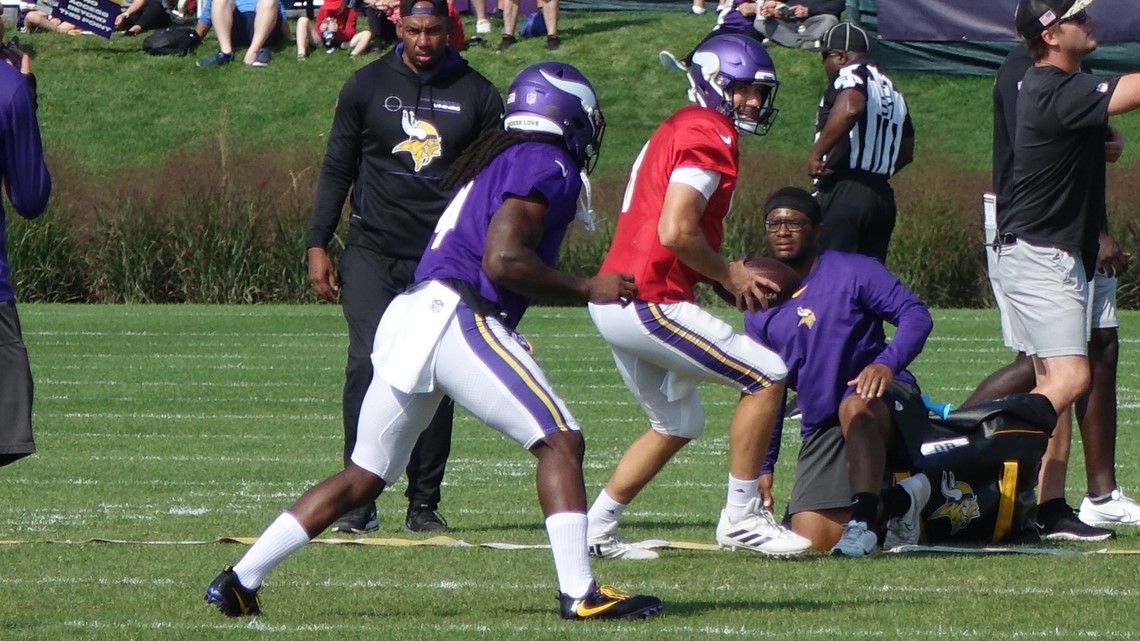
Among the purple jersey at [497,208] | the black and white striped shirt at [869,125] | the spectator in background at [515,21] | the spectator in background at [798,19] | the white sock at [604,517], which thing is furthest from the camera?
the spectator in background at [515,21]

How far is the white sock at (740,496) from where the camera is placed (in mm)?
6738

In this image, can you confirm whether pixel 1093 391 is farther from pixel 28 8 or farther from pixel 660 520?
pixel 28 8

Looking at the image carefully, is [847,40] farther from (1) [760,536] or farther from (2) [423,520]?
(1) [760,536]

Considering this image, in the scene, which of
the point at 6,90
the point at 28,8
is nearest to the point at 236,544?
the point at 6,90

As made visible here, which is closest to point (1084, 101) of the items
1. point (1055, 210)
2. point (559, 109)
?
point (1055, 210)

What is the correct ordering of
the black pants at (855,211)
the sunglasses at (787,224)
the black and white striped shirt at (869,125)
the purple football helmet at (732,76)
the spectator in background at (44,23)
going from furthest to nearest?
the spectator in background at (44,23) → the black and white striped shirt at (869,125) → the black pants at (855,211) → the sunglasses at (787,224) → the purple football helmet at (732,76)

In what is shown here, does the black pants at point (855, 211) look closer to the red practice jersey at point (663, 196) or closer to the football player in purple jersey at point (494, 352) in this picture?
the red practice jersey at point (663, 196)

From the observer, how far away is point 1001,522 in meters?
7.16

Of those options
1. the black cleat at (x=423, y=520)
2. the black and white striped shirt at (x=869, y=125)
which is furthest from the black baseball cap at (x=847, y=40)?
the black cleat at (x=423, y=520)

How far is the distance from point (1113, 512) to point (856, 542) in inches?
56.4

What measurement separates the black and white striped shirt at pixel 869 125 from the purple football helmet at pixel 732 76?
8.54ft

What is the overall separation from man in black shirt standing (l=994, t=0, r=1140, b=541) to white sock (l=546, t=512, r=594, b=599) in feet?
8.35

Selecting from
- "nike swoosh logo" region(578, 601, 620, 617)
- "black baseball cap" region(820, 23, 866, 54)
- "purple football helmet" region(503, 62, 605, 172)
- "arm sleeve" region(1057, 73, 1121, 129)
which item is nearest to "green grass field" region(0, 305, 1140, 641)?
"nike swoosh logo" region(578, 601, 620, 617)

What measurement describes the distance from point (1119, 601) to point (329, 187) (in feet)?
11.7
